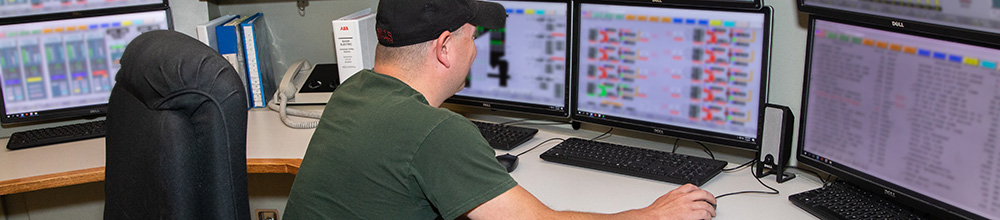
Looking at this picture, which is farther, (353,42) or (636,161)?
(353,42)

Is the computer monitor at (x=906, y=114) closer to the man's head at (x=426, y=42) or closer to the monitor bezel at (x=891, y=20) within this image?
the monitor bezel at (x=891, y=20)

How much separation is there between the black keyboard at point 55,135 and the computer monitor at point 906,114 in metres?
1.80

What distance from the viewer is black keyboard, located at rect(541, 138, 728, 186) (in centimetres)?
175

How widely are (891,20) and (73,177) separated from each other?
5.70 ft

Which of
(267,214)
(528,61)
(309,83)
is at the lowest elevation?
(267,214)

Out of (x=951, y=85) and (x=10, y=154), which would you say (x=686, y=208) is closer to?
(x=951, y=85)

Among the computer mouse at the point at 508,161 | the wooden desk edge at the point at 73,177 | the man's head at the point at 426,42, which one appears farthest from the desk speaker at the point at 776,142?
the wooden desk edge at the point at 73,177

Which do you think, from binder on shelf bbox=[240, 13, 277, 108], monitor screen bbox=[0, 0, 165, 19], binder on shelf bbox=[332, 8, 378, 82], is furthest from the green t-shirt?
monitor screen bbox=[0, 0, 165, 19]

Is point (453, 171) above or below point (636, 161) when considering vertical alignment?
above

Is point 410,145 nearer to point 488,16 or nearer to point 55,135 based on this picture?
point 488,16

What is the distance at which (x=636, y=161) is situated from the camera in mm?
1834

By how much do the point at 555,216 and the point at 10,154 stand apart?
157 cm

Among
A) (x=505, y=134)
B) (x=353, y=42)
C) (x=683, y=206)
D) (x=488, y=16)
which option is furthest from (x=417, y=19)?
(x=353, y=42)

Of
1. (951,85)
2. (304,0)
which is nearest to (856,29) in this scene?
(951,85)
